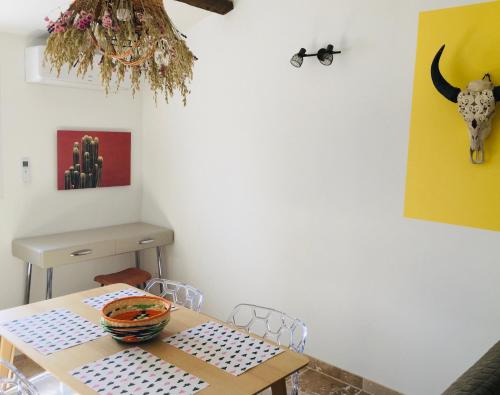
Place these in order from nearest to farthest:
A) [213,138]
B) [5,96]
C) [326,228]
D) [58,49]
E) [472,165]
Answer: [58,49] < [472,165] < [326,228] < [5,96] < [213,138]

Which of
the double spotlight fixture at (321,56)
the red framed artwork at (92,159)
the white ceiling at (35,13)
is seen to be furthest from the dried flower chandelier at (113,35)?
the red framed artwork at (92,159)

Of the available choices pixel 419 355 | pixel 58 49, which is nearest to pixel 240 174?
pixel 419 355

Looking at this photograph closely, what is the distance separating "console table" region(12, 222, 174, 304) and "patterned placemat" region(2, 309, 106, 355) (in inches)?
44.0

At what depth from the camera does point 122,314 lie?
2082 mm

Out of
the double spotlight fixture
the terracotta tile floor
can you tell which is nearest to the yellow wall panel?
the double spotlight fixture

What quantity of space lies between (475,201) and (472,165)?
0.19 m

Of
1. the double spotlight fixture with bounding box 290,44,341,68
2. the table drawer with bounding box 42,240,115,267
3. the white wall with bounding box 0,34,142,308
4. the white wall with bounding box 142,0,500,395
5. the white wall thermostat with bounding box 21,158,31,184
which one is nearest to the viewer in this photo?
the white wall with bounding box 142,0,500,395

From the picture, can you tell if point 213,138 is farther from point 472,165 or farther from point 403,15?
point 472,165

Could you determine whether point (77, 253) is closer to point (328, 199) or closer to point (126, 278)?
point (126, 278)

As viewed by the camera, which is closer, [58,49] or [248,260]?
[58,49]

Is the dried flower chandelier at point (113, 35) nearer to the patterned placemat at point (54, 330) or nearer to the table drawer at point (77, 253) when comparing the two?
the patterned placemat at point (54, 330)

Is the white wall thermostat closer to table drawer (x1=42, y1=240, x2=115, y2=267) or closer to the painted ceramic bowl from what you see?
table drawer (x1=42, y1=240, x2=115, y2=267)

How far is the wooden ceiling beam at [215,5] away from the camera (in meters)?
3.24

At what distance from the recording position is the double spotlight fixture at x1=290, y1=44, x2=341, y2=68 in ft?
9.33
